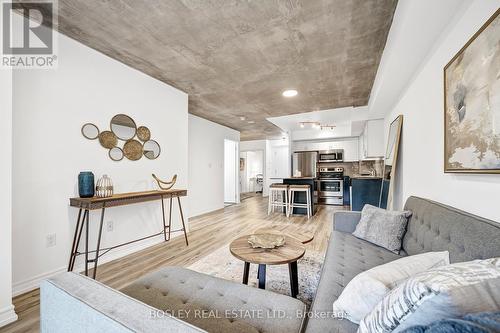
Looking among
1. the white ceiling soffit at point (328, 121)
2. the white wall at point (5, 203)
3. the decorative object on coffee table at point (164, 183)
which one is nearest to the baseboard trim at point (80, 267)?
the white wall at point (5, 203)

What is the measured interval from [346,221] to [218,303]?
180 centimetres

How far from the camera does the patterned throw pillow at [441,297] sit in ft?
1.66

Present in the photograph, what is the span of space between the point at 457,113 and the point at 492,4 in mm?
592

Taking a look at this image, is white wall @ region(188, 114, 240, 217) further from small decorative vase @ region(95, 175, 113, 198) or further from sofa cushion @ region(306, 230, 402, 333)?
sofa cushion @ region(306, 230, 402, 333)

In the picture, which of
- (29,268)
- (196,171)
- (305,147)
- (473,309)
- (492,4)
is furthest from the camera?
(305,147)

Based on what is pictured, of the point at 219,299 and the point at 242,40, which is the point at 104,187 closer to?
the point at 219,299

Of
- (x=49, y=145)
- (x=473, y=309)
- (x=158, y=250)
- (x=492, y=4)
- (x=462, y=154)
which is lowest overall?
(x=158, y=250)

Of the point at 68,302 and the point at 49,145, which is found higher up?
the point at 49,145

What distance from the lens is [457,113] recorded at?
1.37 metres

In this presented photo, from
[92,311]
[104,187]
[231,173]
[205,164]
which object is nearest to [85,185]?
[104,187]

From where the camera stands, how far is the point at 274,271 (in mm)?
2258

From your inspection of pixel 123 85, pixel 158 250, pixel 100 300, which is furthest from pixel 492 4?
pixel 158 250

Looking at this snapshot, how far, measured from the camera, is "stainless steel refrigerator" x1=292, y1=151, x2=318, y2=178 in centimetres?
689

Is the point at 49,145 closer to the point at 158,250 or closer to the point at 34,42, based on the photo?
the point at 34,42
